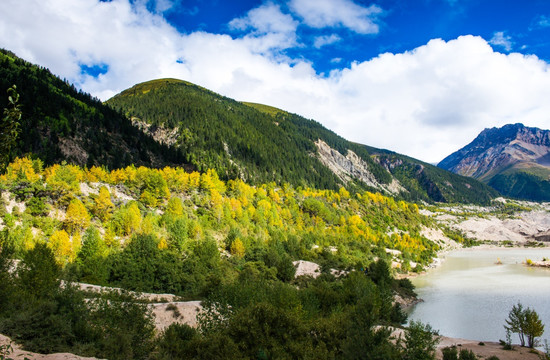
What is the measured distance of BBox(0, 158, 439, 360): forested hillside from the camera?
20406 millimetres

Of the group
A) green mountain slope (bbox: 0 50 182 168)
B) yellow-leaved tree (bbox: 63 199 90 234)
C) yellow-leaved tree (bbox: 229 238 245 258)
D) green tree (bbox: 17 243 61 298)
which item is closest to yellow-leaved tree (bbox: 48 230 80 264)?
yellow-leaved tree (bbox: 63 199 90 234)

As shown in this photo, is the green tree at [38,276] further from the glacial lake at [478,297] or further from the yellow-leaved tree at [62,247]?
the glacial lake at [478,297]

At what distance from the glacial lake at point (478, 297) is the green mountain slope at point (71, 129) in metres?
102

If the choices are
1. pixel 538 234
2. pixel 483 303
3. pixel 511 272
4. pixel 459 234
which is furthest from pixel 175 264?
pixel 538 234

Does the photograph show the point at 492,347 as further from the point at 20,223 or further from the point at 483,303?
the point at 20,223

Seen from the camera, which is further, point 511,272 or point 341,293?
point 511,272

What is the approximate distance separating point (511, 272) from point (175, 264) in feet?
313

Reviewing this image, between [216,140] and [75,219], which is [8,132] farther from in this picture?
[216,140]

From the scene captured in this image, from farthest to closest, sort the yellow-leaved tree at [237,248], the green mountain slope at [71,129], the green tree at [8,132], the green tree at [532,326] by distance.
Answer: the green mountain slope at [71,129] → the yellow-leaved tree at [237,248] → the green tree at [532,326] → the green tree at [8,132]

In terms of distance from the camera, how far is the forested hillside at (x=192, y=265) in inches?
803

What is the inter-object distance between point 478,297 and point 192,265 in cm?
5664

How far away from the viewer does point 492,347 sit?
34062 millimetres

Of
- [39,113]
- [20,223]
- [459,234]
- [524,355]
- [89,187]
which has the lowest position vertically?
[524,355]

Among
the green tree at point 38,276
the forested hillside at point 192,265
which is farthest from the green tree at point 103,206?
the green tree at point 38,276
